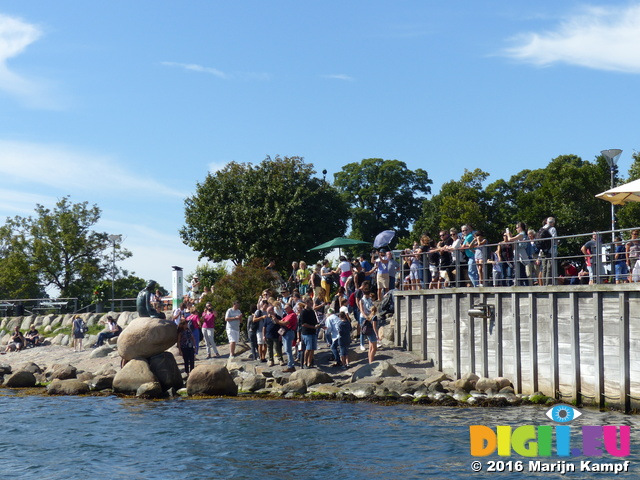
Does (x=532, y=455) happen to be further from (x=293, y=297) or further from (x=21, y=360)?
(x=21, y=360)

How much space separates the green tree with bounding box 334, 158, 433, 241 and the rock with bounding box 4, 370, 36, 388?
50.1 m

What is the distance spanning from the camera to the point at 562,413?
753 inches

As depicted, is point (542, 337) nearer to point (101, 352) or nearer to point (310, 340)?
point (310, 340)

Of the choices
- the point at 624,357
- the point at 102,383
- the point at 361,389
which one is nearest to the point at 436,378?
the point at 361,389

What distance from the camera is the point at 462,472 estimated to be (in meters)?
14.2

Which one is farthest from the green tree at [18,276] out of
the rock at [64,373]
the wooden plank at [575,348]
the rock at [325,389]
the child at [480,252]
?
the wooden plank at [575,348]

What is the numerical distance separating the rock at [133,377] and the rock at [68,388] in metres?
1.30

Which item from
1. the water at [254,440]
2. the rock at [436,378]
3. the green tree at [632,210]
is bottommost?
the water at [254,440]

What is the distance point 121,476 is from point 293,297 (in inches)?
482

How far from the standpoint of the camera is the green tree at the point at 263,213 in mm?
46500

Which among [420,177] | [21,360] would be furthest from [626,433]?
[420,177]

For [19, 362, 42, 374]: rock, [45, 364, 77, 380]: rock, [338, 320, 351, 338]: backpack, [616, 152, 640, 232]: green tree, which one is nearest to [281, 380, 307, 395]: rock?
[338, 320, 351, 338]: backpack

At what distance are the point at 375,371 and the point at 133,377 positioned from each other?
701 cm

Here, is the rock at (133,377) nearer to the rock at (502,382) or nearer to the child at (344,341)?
the child at (344,341)
